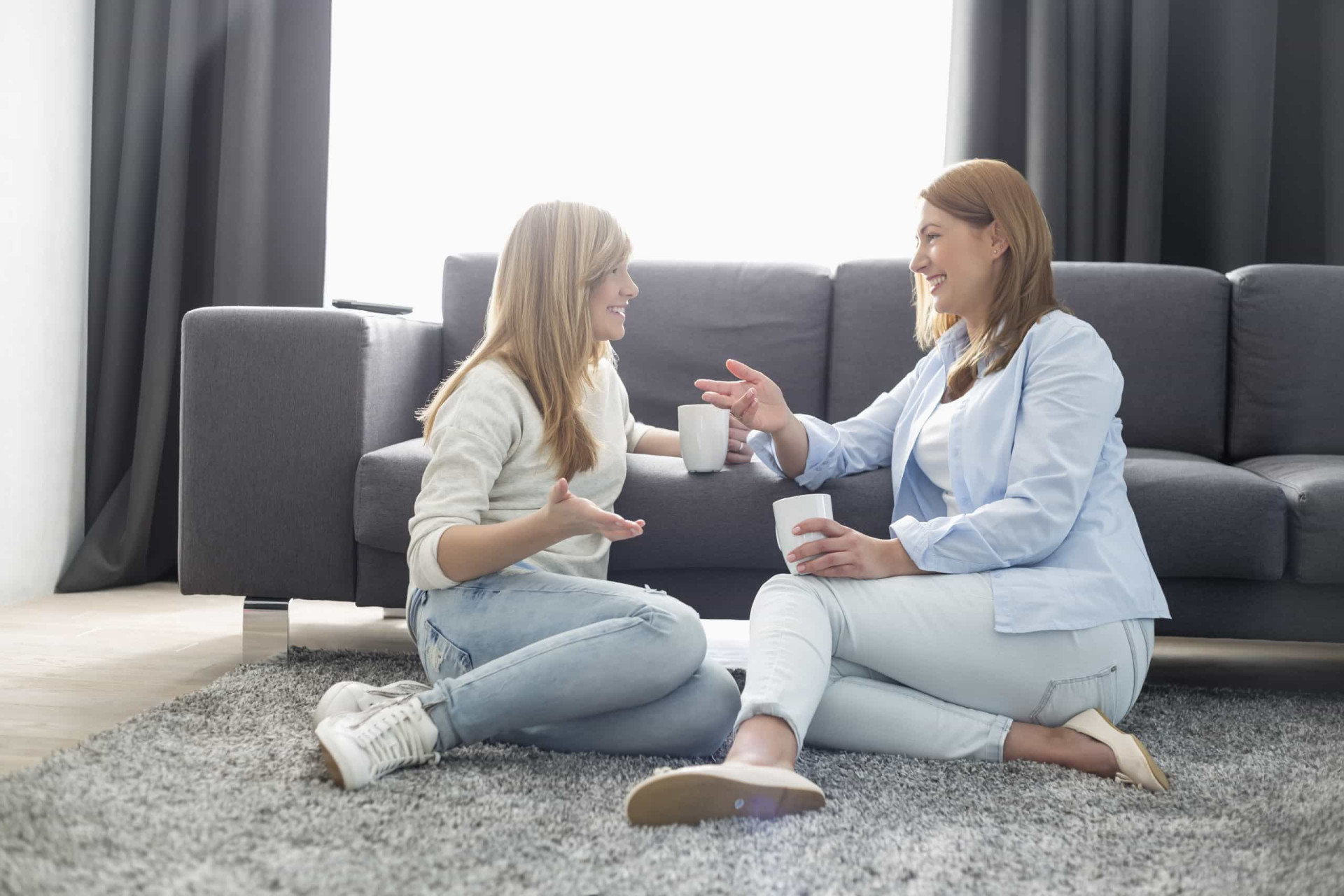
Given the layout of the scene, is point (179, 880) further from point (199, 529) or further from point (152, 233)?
point (152, 233)

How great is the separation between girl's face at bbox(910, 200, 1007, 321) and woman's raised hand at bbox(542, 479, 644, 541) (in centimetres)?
65

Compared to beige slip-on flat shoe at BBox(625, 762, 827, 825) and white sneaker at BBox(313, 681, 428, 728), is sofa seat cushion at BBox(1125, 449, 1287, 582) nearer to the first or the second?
beige slip-on flat shoe at BBox(625, 762, 827, 825)

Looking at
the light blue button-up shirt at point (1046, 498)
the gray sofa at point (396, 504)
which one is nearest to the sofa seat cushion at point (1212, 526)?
the gray sofa at point (396, 504)

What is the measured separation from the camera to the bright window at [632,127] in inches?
117

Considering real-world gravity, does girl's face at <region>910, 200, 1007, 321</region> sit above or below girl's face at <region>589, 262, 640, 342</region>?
above

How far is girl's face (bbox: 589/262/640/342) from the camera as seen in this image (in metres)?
1.46

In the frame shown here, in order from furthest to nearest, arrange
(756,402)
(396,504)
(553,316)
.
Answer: (396,504) → (756,402) → (553,316)

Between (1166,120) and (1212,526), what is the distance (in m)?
1.53

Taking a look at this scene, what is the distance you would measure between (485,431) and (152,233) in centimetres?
201

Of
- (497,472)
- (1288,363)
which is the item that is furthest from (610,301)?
(1288,363)

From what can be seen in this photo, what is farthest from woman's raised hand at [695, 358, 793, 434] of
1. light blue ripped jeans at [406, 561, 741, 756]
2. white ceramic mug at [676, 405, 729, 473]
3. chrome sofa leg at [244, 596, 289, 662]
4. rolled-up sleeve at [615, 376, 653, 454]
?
chrome sofa leg at [244, 596, 289, 662]

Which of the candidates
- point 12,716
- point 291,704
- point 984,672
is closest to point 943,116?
point 984,672

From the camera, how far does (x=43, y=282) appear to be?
2.59 metres

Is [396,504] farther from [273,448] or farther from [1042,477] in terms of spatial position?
[1042,477]
